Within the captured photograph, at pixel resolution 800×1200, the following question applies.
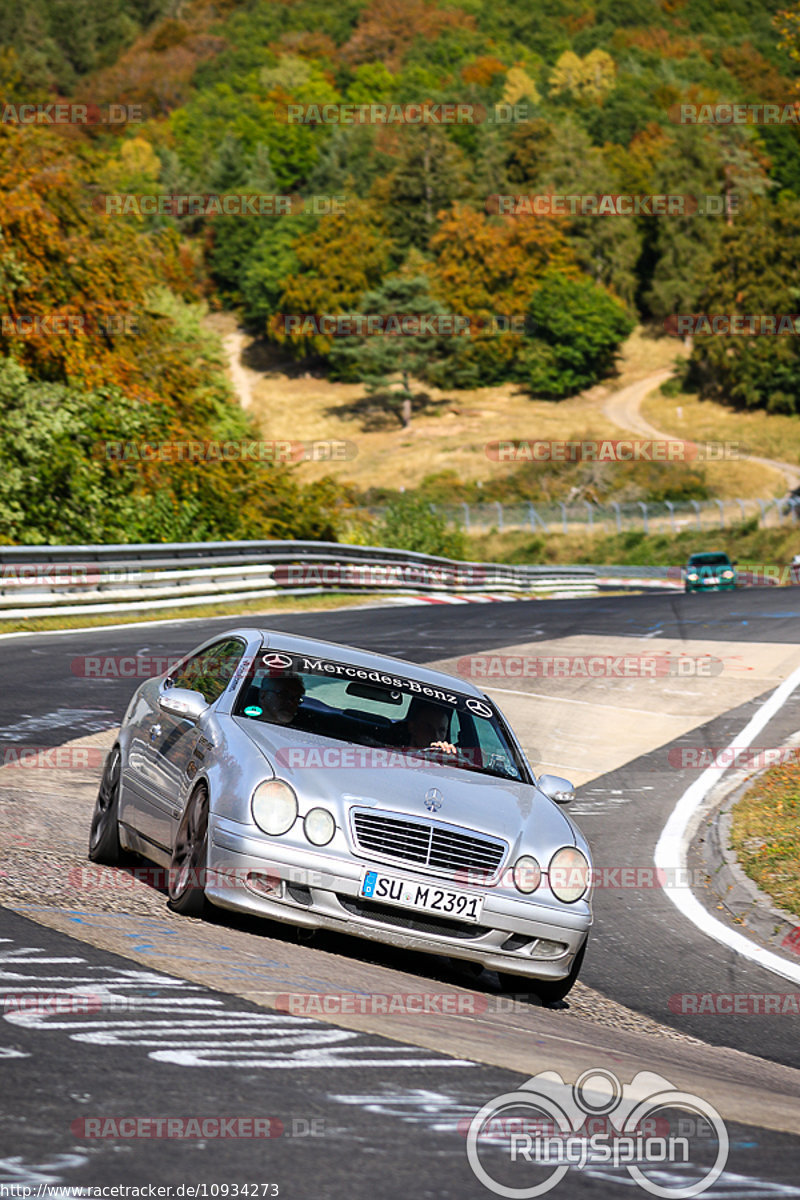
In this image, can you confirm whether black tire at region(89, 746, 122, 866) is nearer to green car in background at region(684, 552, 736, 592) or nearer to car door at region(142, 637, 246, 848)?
car door at region(142, 637, 246, 848)

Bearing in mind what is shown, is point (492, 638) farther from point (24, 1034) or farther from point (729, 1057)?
point (24, 1034)

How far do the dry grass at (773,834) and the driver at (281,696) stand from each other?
11.9ft

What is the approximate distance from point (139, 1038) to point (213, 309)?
142 m

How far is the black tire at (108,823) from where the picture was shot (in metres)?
7.90

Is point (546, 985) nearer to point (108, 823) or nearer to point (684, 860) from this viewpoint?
point (108, 823)

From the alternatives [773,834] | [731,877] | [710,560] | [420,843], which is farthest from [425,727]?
[710,560]

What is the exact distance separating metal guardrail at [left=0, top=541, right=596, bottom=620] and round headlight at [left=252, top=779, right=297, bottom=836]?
1477 centimetres

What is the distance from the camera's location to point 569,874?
674 centimetres

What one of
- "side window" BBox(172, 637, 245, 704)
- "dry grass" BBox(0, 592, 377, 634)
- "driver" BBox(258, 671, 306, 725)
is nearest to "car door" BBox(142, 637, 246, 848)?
"side window" BBox(172, 637, 245, 704)

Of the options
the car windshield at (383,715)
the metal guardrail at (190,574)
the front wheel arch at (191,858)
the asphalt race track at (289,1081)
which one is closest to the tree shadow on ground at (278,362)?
the metal guardrail at (190,574)

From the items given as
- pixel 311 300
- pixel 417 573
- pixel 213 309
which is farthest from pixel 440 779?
pixel 213 309

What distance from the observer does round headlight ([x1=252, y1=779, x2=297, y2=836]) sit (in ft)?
21.0

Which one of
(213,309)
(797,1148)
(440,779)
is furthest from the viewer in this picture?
(213,309)

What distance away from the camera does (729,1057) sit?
624 centimetres
